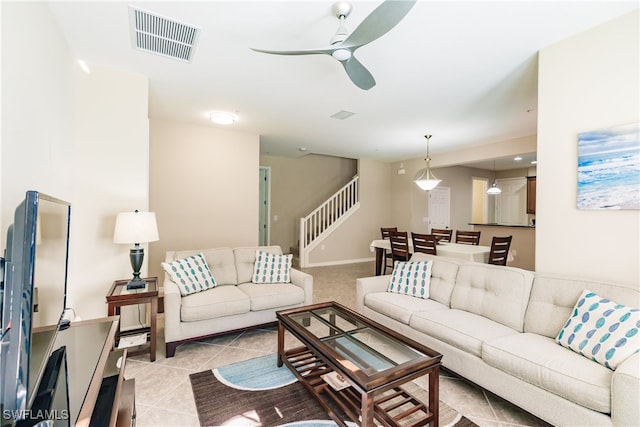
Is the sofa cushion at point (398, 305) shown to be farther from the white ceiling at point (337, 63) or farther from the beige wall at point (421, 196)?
the beige wall at point (421, 196)

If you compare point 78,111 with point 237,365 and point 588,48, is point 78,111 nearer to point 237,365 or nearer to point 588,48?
point 237,365

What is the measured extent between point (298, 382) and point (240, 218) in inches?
127

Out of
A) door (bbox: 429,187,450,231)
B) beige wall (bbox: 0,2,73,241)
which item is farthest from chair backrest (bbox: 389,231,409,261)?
beige wall (bbox: 0,2,73,241)

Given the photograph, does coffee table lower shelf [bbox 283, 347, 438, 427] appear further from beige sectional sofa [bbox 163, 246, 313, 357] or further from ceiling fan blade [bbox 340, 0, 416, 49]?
ceiling fan blade [bbox 340, 0, 416, 49]

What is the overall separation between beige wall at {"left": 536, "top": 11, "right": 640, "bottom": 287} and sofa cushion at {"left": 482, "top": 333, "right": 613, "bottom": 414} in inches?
29.6

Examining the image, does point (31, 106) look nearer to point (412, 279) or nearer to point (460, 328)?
point (460, 328)

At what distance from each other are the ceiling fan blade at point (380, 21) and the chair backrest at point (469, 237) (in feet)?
13.9

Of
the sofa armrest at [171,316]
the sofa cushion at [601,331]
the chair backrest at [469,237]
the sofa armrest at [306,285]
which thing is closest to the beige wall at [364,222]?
the chair backrest at [469,237]

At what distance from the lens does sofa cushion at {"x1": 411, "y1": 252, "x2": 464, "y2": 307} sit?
2.72 m

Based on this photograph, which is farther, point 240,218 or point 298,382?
point 240,218

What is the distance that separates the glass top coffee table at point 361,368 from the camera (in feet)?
4.89

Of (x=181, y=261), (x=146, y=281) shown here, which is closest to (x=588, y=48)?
(x=181, y=261)

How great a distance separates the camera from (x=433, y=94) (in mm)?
3299

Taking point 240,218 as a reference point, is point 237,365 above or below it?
below
